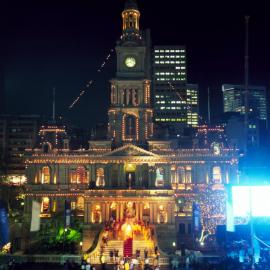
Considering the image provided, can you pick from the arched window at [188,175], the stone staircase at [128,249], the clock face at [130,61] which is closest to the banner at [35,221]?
the stone staircase at [128,249]

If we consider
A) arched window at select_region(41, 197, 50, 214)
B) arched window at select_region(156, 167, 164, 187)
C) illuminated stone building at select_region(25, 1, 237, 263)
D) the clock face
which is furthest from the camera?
the clock face

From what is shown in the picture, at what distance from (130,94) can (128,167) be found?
462 inches

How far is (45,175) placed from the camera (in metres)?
74.5

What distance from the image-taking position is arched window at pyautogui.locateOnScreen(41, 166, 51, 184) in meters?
74.2

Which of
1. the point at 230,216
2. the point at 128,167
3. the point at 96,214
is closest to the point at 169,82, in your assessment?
the point at 128,167

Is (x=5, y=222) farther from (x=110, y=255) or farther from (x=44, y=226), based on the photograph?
(x=44, y=226)

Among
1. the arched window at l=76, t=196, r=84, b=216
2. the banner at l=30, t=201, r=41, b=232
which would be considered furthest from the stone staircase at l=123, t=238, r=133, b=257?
the arched window at l=76, t=196, r=84, b=216

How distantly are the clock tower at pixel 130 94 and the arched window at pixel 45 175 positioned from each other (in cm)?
1137

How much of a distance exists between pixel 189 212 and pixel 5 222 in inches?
1296

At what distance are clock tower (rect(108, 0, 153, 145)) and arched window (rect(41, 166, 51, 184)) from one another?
1137 centimetres

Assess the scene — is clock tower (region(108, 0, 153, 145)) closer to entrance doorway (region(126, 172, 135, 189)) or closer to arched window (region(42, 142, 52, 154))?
entrance doorway (region(126, 172, 135, 189))

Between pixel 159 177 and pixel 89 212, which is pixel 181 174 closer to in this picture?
pixel 159 177

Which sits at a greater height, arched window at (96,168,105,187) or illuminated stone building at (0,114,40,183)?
illuminated stone building at (0,114,40,183)

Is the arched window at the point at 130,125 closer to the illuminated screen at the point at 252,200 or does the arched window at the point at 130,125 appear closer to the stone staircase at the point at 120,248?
the stone staircase at the point at 120,248
